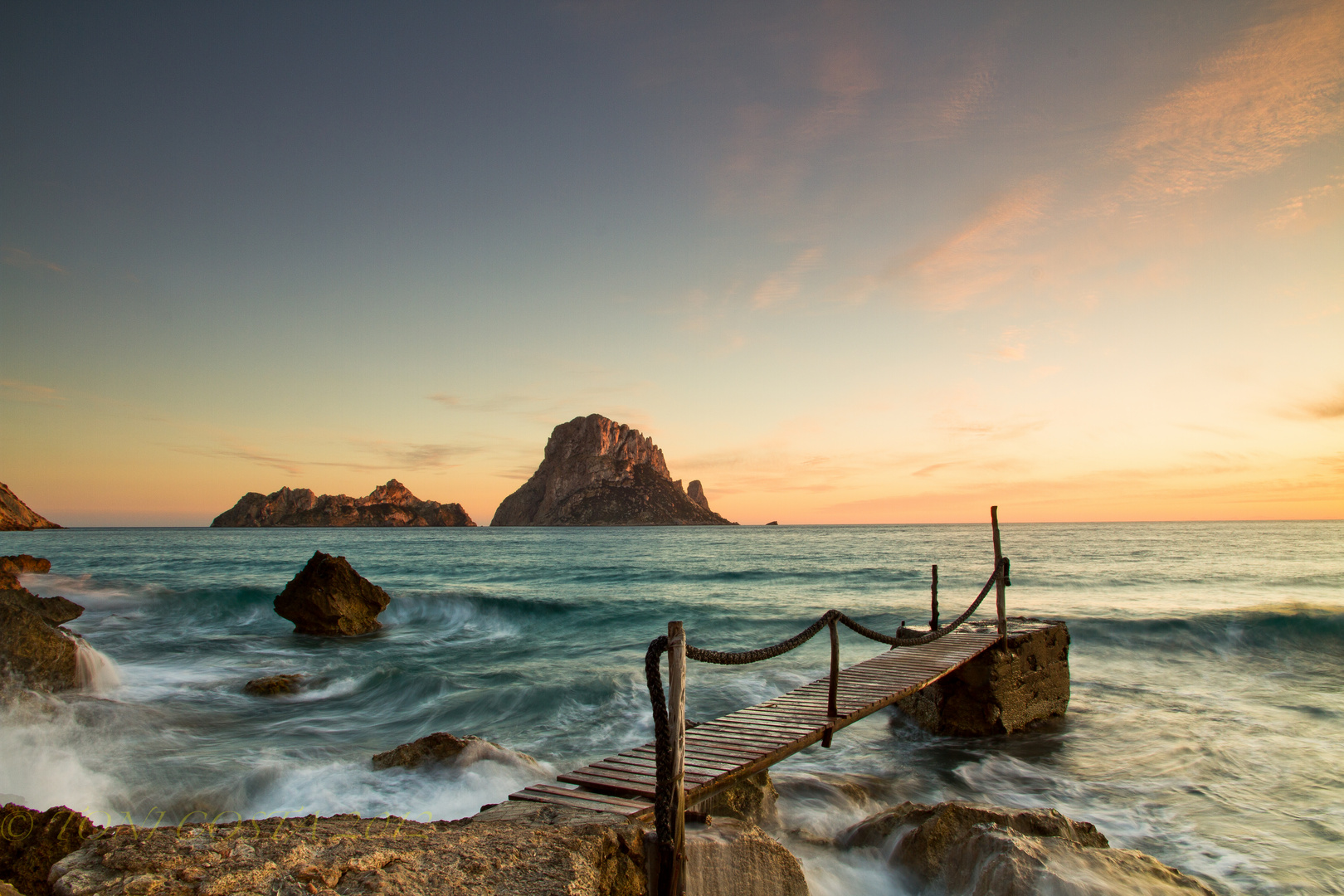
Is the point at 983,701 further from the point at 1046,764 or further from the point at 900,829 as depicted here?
the point at 900,829

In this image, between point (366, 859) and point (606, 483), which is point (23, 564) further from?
point (606, 483)

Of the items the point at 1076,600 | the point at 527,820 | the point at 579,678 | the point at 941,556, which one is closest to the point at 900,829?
the point at 527,820

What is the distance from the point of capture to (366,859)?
333 cm

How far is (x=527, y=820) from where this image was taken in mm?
4113

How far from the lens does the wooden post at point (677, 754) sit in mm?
4043

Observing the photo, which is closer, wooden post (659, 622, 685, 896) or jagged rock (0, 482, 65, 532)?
wooden post (659, 622, 685, 896)

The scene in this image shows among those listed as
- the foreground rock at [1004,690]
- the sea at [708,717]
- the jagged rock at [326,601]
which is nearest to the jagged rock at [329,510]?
the sea at [708,717]

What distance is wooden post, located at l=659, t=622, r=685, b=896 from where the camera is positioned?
404 cm

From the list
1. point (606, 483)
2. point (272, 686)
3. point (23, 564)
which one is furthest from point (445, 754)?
point (606, 483)

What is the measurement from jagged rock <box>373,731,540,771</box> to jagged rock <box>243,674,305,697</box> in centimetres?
545

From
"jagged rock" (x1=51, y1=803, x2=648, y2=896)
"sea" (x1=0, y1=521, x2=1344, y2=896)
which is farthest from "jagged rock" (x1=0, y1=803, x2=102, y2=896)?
"sea" (x1=0, y1=521, x2=1344, y2=896)

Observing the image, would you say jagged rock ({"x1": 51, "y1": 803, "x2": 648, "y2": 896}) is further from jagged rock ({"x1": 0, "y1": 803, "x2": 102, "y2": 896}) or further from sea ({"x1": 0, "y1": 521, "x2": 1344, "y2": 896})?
sea ({"x1": 0, "y1": 521, "x2": 1344, "y2": 896})

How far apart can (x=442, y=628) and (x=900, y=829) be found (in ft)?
64.1

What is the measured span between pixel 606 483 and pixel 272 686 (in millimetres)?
150403
